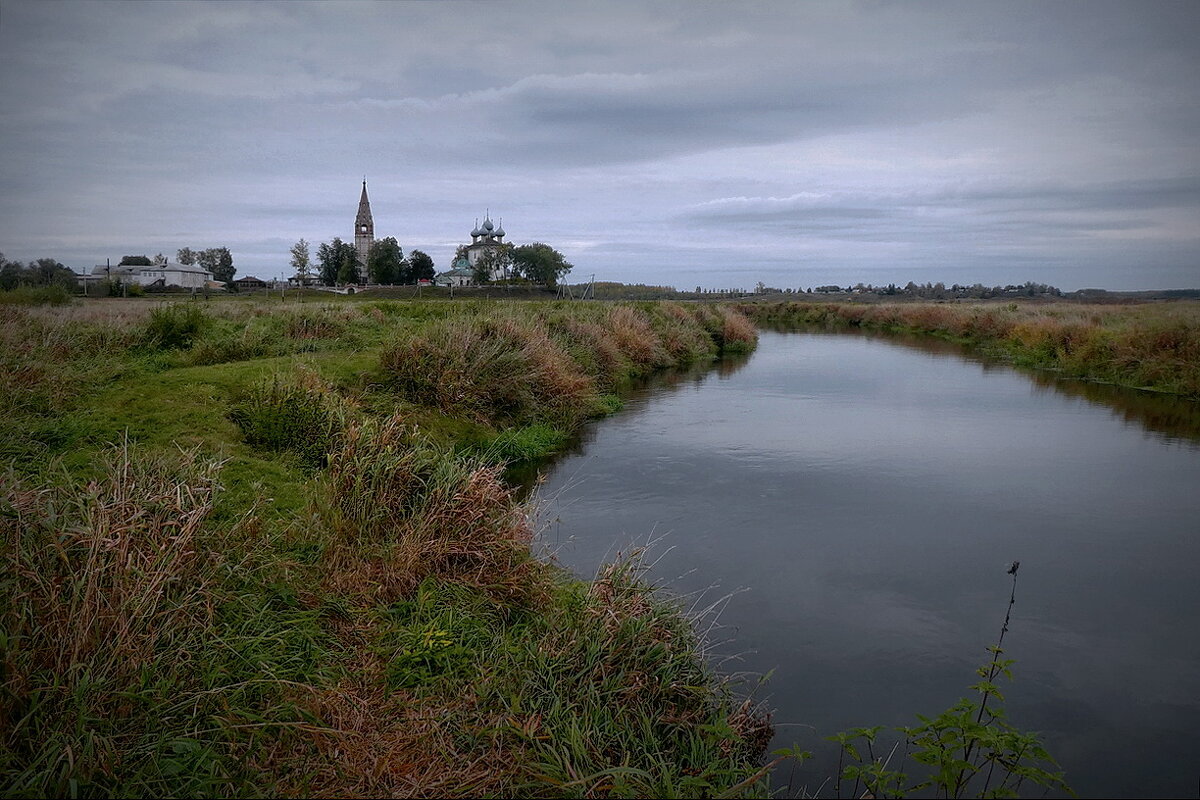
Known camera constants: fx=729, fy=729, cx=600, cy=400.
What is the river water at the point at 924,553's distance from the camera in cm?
590

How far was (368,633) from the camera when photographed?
218 inches

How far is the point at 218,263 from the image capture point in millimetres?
96875

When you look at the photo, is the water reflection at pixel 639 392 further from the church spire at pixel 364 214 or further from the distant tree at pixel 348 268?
the church spire at pixel 364 214

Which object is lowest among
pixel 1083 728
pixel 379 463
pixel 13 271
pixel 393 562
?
pixel 1083 728

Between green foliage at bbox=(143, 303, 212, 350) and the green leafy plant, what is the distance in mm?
13874

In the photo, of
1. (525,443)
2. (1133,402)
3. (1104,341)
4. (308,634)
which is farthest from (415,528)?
(1104,341)

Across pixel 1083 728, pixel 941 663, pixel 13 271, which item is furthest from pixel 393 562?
pixel 13 271

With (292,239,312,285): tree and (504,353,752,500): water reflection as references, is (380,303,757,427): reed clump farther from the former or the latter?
(292,239,312,285): tree

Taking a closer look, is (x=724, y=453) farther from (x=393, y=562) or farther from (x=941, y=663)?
(x=393, y=562)

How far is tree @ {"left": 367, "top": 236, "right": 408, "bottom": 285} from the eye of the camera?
7244cm

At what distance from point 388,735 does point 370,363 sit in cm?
993

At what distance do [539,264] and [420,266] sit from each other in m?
13.7

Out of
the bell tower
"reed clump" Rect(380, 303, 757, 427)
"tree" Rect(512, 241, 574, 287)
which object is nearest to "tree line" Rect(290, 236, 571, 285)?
"tree" Rect(512, 241, 574, 287)

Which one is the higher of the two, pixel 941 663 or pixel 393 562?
pixel 393 562
